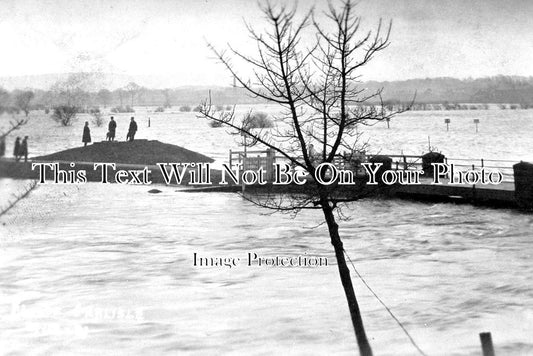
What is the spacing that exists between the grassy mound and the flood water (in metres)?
3.81

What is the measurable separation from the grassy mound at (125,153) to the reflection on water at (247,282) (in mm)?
4466

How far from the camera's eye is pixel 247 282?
12344 mm

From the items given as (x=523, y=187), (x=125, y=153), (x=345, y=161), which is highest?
(x=125, y=153)

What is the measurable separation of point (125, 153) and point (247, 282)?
13987 millimetres

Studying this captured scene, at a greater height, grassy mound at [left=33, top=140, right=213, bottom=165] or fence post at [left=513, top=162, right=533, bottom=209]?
grassy mound at [left=33, top=140, right=213, bottom=165]

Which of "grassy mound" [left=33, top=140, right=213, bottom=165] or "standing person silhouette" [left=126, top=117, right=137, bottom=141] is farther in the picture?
"standing person silhouette" [left=126, top=117, right=137, bottom=141]

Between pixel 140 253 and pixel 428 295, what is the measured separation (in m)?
6.61

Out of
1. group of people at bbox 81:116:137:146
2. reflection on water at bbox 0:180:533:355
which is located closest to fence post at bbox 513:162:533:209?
reflection on water at bbox 0:180:533:355

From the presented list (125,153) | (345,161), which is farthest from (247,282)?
(125,153)

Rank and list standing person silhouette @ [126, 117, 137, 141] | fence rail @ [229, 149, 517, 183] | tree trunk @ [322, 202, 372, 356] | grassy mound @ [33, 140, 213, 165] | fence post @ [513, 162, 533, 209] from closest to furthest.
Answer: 1. tree trunk @ [322, 202, 372, 356]
2. fence rail @ [229, 149, 517, 183]
3. fence post @ [513, 162, 533, 209]
4. grassy mound @ [33, 140, 213, 165]
5. standing person silhouette @ [126, 117, 137, 141]

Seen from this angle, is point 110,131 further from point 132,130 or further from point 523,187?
point 523,187

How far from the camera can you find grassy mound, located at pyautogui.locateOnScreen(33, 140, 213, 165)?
2341 cm

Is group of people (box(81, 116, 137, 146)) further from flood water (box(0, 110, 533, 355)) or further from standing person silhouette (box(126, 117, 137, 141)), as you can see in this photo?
flood water (box(0, 110, 533, 355))

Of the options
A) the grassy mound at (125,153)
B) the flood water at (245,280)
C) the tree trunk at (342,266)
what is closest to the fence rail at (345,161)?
the tree trunk at (342,266)
